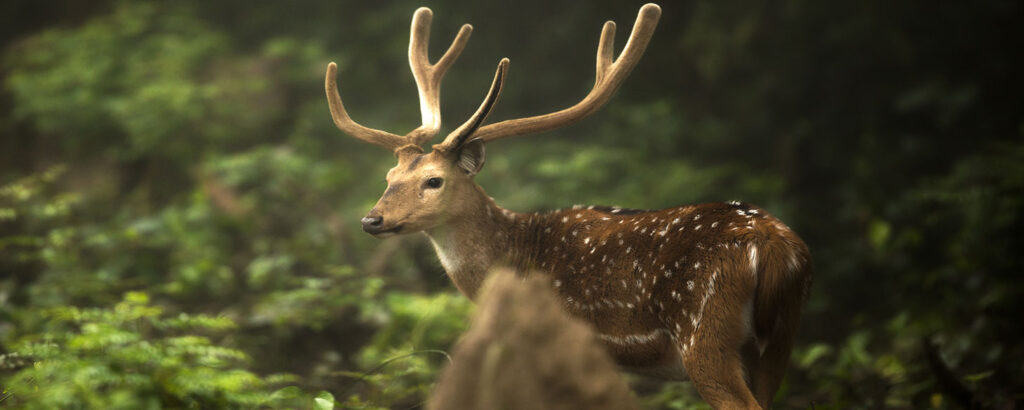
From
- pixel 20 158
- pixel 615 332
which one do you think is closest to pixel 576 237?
pixel 615 332

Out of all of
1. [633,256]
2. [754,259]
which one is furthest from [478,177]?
[754,259]

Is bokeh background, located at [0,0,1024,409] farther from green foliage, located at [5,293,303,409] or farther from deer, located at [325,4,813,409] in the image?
deer, located at [325,4,813,409]

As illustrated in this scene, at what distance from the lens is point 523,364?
2.26 m

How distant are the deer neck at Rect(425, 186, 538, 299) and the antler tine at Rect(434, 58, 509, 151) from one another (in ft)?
1.05

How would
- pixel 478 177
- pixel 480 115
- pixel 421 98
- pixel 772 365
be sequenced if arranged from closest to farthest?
1. pixel 772 365
2. pixel 480 115
3. pixel 421 98
4. pixel 478 177

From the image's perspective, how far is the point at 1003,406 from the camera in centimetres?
409

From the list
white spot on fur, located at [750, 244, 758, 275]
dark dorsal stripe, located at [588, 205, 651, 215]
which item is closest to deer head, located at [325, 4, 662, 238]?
dark dorsal stripe, located at [588, 205, 651, 215]

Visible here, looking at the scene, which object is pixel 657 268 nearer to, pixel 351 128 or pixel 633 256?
pixel 633 256

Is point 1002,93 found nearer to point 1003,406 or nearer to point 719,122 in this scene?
point 719,122

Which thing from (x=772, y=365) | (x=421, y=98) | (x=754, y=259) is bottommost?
(x=772, y=365)

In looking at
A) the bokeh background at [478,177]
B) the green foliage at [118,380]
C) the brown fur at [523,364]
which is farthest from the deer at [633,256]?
the green foliage at [118,380]

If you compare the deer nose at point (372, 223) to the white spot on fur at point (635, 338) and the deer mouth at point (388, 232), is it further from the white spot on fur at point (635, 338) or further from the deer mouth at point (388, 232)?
the white spot on fur at point (635, 338)

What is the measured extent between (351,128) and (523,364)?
8.24 ft

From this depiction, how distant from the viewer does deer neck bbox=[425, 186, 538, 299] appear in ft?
12.9
